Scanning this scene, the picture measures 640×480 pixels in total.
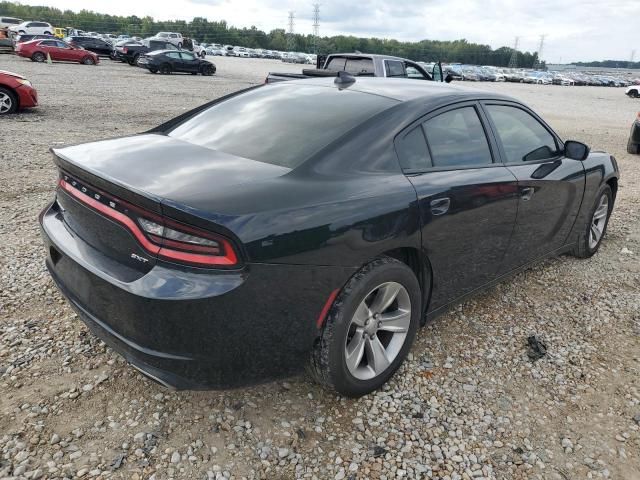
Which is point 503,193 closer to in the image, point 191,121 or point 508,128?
point 508,128

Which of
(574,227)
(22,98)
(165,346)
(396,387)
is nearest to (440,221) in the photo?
(396,387)

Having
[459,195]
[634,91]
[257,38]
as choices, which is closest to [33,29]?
[634,91]

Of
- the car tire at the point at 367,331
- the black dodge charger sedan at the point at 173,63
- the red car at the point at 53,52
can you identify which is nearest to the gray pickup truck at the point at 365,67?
the car tire at the point at 367,331

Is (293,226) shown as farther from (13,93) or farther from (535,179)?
(13,93)

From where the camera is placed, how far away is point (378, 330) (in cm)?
262

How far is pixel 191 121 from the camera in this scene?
3104 mm

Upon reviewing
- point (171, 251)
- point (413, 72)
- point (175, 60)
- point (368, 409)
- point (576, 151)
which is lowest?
point (368, 409)

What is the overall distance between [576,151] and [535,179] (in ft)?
2.26

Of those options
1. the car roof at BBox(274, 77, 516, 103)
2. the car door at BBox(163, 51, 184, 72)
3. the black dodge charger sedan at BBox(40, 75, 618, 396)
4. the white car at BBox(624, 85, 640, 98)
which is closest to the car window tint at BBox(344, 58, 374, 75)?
the car roof at BBox(274, 77, 516, 103)

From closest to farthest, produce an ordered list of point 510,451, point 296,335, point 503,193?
1. point 296,335
2. point 510,451
3. point 503,193

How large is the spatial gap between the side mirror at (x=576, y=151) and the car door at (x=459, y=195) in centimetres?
96

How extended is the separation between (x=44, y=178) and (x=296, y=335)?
208 inches

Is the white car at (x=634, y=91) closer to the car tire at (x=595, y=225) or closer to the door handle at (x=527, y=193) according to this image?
the car tire at (x=595, y=225)

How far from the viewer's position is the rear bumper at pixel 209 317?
1.92 meters
